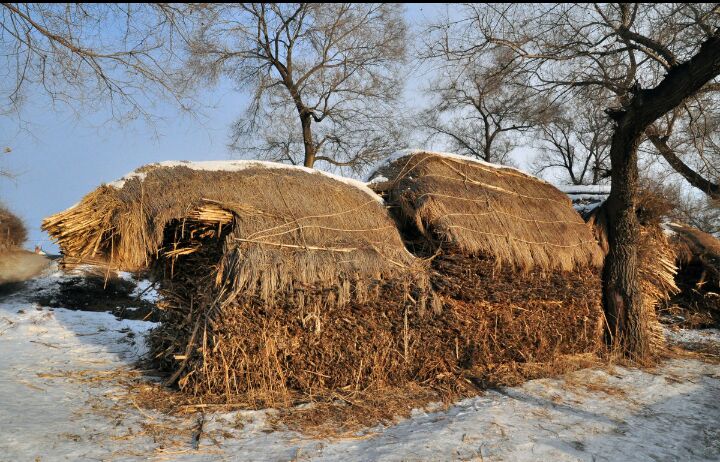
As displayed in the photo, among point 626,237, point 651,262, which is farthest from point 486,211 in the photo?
point 651,262

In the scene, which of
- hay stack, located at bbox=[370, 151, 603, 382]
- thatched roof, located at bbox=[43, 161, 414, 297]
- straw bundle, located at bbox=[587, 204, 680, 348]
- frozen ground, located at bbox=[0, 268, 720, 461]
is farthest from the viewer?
straw bundle, located at bbox=[587, 204, 680, 348]

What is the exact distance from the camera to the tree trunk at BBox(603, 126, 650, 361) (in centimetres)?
866

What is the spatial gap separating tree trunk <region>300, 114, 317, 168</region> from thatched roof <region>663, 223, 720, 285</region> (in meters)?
11.2

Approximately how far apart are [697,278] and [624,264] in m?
4.67

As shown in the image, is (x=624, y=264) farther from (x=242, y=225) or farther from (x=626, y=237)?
(x=242, y=225)

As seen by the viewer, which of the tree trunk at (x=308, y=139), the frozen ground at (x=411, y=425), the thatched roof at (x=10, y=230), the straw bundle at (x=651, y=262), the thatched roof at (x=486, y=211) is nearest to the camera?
the frozen ground at (x=411, y=425)

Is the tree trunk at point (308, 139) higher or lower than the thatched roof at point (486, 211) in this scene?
higher

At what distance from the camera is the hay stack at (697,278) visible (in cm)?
1177

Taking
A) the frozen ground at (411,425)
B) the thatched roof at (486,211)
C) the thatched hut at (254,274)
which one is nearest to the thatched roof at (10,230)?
the frozen ground at (411,425)

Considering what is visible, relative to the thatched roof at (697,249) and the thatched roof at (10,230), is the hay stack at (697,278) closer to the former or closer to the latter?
the thatched roof at (697,249)

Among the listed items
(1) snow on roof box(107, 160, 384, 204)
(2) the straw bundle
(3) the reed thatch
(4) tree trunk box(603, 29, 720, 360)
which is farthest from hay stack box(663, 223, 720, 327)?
(1) snow on roof box(107, 160, 384, 204)

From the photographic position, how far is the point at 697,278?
1206 centimetres

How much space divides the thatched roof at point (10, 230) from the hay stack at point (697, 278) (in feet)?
61.9

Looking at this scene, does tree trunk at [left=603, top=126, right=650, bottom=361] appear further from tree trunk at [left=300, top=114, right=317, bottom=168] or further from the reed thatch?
tree trunk at [left=300, top=114, right=317, bottom=168]
